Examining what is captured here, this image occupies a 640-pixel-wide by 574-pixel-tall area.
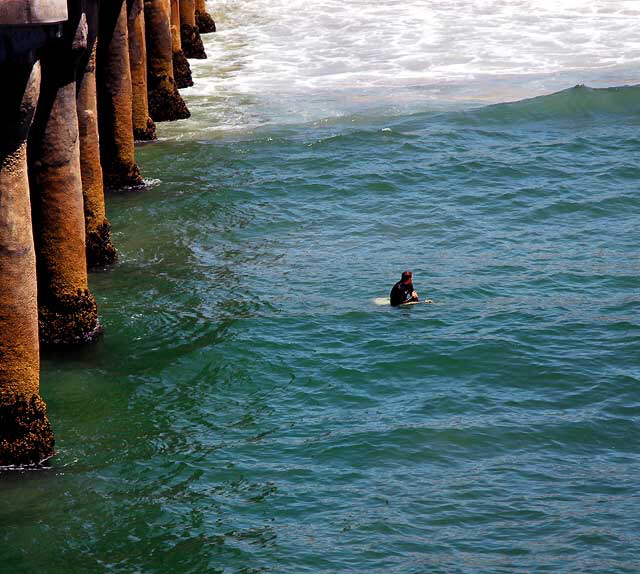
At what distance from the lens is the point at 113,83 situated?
70.9 ft

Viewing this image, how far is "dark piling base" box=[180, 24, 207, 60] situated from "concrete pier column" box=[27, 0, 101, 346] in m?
20.5

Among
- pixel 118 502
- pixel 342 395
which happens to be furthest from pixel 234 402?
pixel 118 502

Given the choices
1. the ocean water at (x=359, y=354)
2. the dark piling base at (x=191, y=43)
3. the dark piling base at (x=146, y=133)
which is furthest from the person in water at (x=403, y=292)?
the dark piling base at (x=191, y=43)

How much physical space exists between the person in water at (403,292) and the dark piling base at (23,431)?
20.9 feet

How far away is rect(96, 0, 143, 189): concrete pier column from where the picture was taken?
70.8 ft

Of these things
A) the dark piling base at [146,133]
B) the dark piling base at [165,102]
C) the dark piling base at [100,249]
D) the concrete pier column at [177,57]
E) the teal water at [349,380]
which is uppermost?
the concrete pier column at [177,57]

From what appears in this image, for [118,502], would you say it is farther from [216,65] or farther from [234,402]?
[216,65]

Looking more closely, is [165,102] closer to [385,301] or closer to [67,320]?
[385,301]

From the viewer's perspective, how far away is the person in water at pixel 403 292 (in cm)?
1797

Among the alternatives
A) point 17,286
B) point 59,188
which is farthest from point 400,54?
point 17,286

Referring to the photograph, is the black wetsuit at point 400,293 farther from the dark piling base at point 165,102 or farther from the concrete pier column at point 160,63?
the dark piling base at point 165,102

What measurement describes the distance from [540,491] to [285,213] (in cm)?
1082

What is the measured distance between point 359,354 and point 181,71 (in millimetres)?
16625

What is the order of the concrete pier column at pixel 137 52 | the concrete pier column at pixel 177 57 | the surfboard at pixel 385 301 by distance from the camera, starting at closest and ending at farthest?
the surfboard at pixel 385 301 → the concrete pier column at pixel 137 52 → the concrete pier column at pixel 177 57
